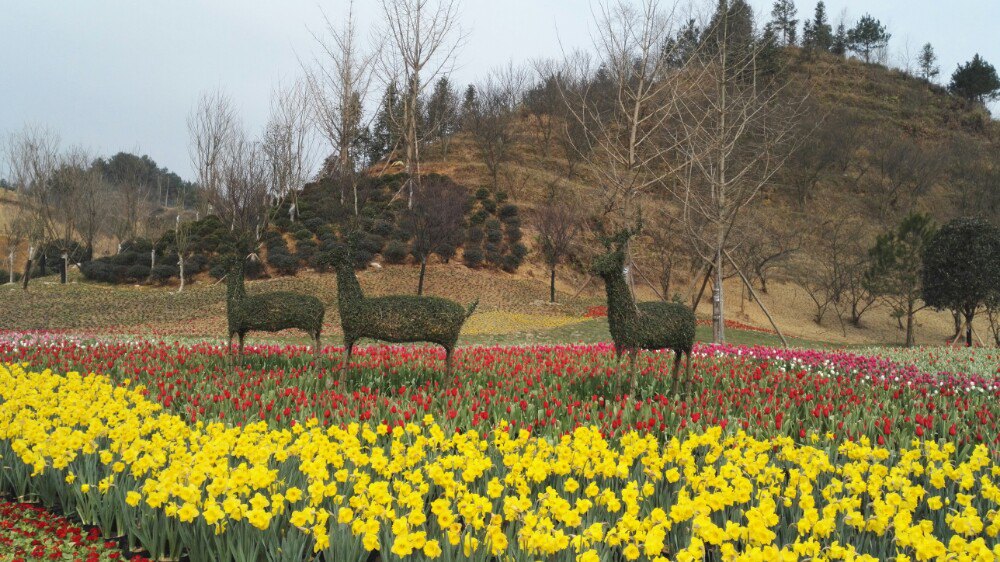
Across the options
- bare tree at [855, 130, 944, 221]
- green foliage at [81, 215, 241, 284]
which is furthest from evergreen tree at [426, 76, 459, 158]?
bare tree at [855, 130, 944, 221]

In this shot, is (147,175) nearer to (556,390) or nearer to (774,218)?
(774,218)

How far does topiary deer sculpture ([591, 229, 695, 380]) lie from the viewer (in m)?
8.21

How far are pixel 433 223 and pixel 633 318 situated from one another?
23705 mm

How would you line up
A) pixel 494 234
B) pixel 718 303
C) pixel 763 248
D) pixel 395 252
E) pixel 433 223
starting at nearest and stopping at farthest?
pixel 718 303, pixel 433 223, pixel 395 252, pixel 763 248, pixel 494 234

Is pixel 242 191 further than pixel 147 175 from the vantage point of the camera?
No

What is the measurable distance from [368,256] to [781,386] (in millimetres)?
27929

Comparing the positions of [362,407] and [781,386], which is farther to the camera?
[781,386]

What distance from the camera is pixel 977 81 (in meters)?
77.9

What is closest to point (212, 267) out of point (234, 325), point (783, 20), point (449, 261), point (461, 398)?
point (449, 261)

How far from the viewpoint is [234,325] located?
31.6 ft

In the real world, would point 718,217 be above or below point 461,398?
above

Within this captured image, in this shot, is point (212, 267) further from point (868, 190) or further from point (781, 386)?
point (868, 190)

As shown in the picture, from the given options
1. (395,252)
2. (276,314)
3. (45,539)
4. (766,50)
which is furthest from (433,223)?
(766,50)

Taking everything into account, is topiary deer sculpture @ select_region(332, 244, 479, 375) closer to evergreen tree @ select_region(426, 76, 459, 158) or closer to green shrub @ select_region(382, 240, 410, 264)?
green shrub @ select_region(382, 240, 410, 264)
